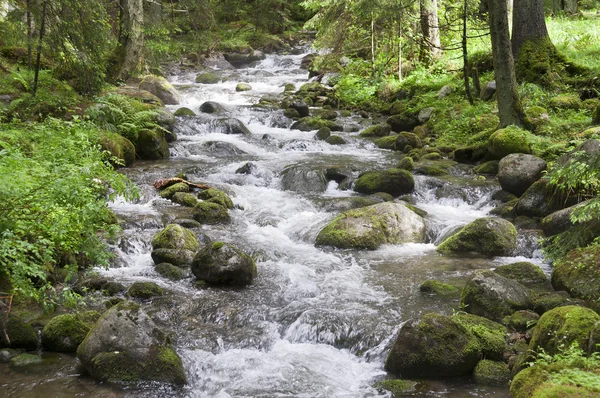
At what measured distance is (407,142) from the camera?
660 inches

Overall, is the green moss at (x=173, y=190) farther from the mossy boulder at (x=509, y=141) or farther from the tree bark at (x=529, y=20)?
the tree bark at (x=529, y=20)

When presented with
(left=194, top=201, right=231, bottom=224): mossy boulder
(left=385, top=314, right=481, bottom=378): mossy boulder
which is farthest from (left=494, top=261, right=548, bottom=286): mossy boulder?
(left=194, top=201, right=231, bottom=224): mossy boulder

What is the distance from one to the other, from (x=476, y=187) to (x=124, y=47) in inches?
571

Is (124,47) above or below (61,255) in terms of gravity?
above

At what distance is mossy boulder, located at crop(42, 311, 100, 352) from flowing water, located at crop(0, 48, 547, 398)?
208 millimetres

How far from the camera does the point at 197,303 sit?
770 centimetres

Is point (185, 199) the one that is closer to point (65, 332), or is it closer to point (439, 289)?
point (65, 332)

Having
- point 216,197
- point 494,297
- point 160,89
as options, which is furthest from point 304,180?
point 160,89

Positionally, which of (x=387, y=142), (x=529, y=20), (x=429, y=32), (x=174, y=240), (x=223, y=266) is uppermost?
(x=429, y=32)

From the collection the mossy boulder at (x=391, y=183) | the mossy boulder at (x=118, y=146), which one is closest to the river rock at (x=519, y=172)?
the mossy boulder at (x=391, y=183)

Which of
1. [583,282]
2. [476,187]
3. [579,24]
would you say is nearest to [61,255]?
[583,282]

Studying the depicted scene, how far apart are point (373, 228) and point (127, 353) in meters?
5.59

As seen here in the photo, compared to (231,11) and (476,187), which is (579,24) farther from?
(231,11)

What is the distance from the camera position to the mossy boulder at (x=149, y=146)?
15484 mm
